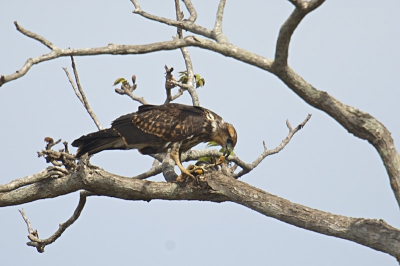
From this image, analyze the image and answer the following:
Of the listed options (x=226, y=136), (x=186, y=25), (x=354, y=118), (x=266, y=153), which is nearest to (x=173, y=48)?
(x=186, y=25)

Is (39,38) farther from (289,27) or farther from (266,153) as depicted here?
(266,153)

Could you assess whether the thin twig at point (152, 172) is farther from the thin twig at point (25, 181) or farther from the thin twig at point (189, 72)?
the thin twig at point (25, 181)

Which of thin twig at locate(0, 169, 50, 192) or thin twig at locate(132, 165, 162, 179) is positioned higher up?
thin twig at locate(132, 165, 162, 179)

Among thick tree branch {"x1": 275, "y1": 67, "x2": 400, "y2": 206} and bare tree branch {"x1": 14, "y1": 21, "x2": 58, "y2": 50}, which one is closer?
bare tree branch {"x1": 14, "y1": 21, "x2": 58, "y2": 50}

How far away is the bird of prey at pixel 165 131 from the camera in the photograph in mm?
6758

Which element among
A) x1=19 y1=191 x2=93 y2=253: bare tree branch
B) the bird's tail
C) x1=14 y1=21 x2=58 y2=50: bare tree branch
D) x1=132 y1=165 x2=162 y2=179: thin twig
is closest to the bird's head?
x1=132 y1=165 x2=162 y2=179: thin twig

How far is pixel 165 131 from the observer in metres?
6.90

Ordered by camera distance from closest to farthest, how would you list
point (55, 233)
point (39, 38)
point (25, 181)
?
1. point (39, 38)
2. point (25, 181)
3. point (55, 233)

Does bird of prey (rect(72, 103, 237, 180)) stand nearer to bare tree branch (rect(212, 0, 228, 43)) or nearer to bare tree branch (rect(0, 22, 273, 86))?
bare tree branch (rect(212, 0, 228, 43))

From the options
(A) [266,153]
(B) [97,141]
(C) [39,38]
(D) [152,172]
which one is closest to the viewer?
(C) [39,38]

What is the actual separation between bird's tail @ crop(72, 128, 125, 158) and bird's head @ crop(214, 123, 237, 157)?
3.87 ft

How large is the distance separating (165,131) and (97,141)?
782 mm

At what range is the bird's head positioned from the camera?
713 cm

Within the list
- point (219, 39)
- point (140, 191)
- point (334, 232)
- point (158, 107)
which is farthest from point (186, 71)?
point (334, 232)
